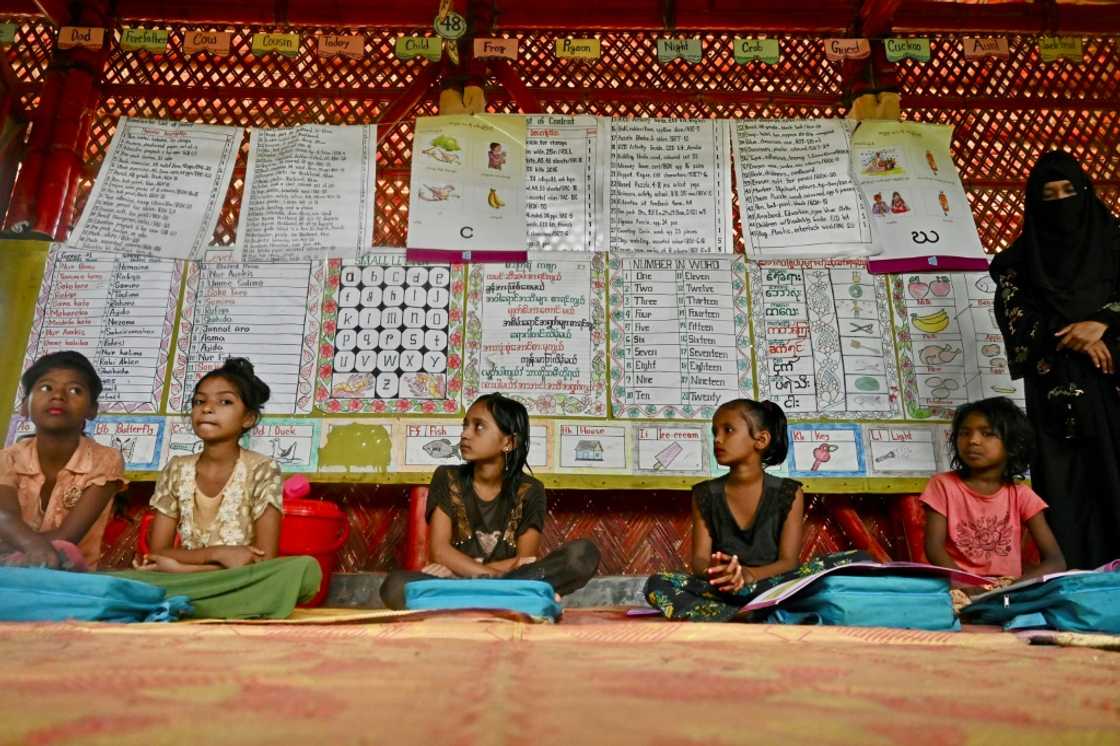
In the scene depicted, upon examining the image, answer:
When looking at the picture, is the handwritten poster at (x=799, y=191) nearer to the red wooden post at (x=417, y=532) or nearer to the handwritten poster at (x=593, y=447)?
the handwritten poster at (x=593, y=447)

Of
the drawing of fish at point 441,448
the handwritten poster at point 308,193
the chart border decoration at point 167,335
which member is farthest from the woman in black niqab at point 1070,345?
the chart border decoration at point 167,335

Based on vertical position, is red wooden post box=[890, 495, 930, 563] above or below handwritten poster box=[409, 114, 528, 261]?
below

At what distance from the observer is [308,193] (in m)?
3.32

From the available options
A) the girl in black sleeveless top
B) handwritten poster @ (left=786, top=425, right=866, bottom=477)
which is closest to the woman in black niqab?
handwritten poster @ (left=786, top=425, right=866, bottom=477)

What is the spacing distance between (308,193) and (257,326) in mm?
593

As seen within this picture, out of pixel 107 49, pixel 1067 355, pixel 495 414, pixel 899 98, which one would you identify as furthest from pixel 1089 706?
pixel 107 49

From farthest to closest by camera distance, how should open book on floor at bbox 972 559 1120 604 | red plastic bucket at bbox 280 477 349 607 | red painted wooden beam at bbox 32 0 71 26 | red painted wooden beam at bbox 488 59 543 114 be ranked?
red painted wooden beam at bbox 488 59 543 114 → red painted wooden beam at bbox 32 0 71 26 → red plastic bucket at bbox 280 477 349 607 → open book on floor at bbox 972 559 1120 604

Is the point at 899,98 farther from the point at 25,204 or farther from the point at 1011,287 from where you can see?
the point at 25,204

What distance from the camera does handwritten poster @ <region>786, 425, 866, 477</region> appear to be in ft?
9.78

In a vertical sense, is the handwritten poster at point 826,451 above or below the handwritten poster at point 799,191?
below

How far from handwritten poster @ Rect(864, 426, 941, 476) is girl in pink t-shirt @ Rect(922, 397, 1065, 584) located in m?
0.42

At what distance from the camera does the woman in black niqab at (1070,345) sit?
2430mm

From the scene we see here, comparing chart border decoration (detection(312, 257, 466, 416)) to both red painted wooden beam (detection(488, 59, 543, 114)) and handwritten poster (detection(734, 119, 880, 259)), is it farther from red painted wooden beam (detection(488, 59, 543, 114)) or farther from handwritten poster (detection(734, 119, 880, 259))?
handwritten poster (detection(734, 119, 880, 259))

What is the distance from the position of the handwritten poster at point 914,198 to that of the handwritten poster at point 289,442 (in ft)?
7.29
